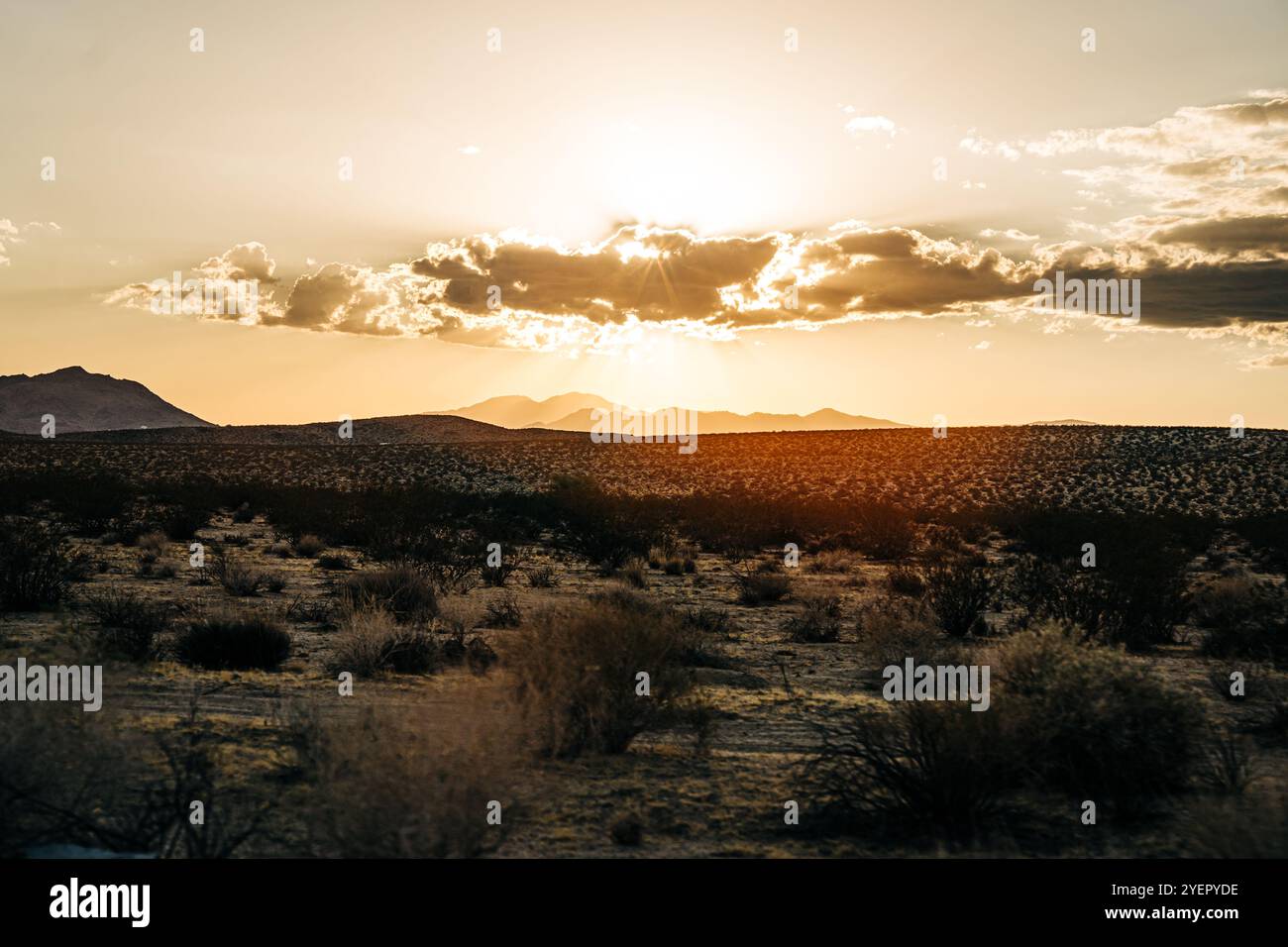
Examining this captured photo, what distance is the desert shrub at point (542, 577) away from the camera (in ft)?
66.9

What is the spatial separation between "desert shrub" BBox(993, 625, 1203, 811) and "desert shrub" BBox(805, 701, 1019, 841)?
0.37 metres

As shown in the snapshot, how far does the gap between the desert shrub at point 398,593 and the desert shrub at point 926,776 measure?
335 inches

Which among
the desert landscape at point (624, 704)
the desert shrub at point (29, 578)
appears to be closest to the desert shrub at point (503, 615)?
the desert landscape at point (624, 704)

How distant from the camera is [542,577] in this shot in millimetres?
20906

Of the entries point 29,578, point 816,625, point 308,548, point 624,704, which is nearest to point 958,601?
point 816,625

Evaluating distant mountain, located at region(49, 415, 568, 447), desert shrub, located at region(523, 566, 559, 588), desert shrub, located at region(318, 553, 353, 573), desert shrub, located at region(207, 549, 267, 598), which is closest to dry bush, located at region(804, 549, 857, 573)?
desert shrub, located at region(523, 566, 559, 588)

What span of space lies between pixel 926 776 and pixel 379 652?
679 centimetres

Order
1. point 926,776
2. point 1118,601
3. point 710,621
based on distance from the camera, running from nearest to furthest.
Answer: point 926,776 → point 1118,601 → point 710,621

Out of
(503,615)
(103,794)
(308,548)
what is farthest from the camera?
(308,548)

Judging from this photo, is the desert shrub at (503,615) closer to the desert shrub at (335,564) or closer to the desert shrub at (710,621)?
the desert shrub at (710,621)

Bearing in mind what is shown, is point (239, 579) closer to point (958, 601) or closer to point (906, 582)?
point (958, 601)

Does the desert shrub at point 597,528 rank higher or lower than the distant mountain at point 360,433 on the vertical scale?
lower
